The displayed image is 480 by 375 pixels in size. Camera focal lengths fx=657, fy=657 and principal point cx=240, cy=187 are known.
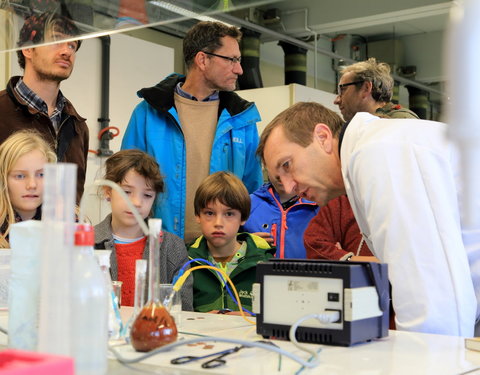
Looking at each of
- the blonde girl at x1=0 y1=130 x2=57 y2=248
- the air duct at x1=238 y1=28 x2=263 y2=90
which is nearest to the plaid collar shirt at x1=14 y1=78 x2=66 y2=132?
the blonde girl at x1=0 y1=130 x2=57 y2=248

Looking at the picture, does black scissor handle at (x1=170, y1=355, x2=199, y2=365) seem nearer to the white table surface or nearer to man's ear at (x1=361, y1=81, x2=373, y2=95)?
the white table surface

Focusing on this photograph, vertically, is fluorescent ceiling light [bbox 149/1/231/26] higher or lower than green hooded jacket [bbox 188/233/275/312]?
higher

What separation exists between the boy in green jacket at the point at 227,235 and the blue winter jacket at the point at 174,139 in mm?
170

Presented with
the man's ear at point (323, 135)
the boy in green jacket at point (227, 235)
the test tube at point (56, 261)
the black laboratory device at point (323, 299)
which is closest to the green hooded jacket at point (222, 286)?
the boy in green jacket at point (227, 235)

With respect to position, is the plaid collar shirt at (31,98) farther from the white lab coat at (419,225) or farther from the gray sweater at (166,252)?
the white lab coat at (419,225)

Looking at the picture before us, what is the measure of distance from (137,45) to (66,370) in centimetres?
435

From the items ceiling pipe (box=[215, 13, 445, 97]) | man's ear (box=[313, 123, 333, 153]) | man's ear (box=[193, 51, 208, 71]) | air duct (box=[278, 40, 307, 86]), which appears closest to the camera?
man's ear (box=[313, 123, 333, 153])

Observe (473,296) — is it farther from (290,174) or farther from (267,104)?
(267,104)

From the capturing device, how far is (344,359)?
0.97m

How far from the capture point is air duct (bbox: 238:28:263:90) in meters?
5.54

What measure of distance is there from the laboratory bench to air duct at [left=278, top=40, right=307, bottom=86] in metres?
4.88

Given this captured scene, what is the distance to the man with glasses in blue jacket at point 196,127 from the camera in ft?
8.86

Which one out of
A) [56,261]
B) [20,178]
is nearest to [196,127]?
[20,178]

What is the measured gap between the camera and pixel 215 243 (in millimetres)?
2443
